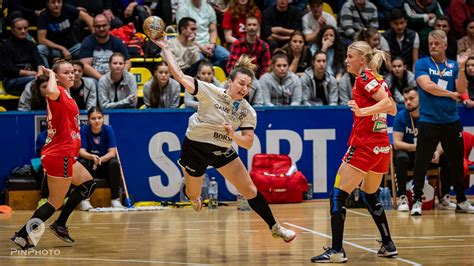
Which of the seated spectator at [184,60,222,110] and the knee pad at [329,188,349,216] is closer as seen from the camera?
the knee pad at [329,188,349,216]

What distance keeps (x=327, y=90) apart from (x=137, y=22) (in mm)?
Answer: 3796

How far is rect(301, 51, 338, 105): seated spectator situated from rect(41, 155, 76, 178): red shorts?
19.7 feet

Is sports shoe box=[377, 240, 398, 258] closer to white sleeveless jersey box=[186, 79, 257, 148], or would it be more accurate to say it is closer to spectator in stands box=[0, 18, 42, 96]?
white sleeveless jersey box=[186, 79, 257, 148]

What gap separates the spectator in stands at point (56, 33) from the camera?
49.6 feet

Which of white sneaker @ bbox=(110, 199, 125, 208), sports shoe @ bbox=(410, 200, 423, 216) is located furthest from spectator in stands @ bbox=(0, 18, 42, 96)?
sports shoe @ bbox=(410, 200, 423, 216)

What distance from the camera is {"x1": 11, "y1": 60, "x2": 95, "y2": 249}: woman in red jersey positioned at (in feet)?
30.7

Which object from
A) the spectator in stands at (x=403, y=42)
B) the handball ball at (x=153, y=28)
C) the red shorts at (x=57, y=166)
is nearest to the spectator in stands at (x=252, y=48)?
the spectator in stands at (x=403, y=42)

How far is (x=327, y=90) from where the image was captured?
14.8 meters

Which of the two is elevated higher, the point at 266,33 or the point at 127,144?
the point at 266,33

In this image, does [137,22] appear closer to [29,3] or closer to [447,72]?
[29,3]

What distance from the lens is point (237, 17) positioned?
1622 centimetres

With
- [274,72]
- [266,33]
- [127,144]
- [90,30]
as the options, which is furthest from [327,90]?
[90,30]

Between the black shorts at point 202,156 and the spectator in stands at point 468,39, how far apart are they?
8355mm

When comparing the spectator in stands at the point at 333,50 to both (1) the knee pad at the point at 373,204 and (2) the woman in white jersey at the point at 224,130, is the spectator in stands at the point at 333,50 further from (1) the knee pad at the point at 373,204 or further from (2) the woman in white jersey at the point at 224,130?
(1) the knee pad at the point at 373,204
